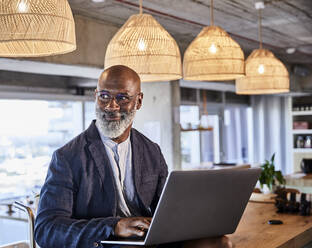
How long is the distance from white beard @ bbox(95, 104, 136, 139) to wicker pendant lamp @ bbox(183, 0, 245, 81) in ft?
4.06

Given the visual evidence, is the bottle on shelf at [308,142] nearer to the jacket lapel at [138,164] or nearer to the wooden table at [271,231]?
the wooden table at [271,231]

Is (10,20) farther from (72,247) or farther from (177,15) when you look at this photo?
(177,15)

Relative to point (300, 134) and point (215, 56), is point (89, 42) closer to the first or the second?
point (215, 56)

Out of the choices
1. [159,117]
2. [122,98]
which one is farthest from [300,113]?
[122,98]

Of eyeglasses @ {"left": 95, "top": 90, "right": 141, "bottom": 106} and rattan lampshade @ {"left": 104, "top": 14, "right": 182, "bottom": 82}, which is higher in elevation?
rattan lampshade @ {"left": 104, "top": 14, "right": 182, "bottom": 82}

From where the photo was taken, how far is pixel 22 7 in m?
1.94

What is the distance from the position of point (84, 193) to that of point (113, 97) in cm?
41

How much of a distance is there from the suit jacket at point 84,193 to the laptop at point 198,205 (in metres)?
0.10

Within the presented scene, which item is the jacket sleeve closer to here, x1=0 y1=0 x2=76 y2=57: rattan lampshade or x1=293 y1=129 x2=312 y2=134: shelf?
x1=0 y1=0 x2=76 y2=57: rattan lampshade

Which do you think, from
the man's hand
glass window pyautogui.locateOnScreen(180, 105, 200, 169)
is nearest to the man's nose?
the man's hand

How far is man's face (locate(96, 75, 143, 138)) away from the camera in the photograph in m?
1.97

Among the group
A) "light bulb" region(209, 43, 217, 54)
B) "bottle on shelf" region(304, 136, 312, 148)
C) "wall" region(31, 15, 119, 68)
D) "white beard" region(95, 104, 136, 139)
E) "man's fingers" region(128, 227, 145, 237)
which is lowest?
"man's fingers" region(128, 227, 145, 237)

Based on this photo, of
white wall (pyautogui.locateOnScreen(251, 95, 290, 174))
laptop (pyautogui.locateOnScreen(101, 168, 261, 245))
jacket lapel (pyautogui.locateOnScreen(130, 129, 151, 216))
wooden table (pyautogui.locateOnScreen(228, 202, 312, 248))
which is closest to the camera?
laptop (pyautogui.locateOnScreen(101, 168, 261, 245))

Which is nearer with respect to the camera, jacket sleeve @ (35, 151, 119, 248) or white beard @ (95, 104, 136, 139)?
jacket sleeve @ (35, 151, 119, 248)
